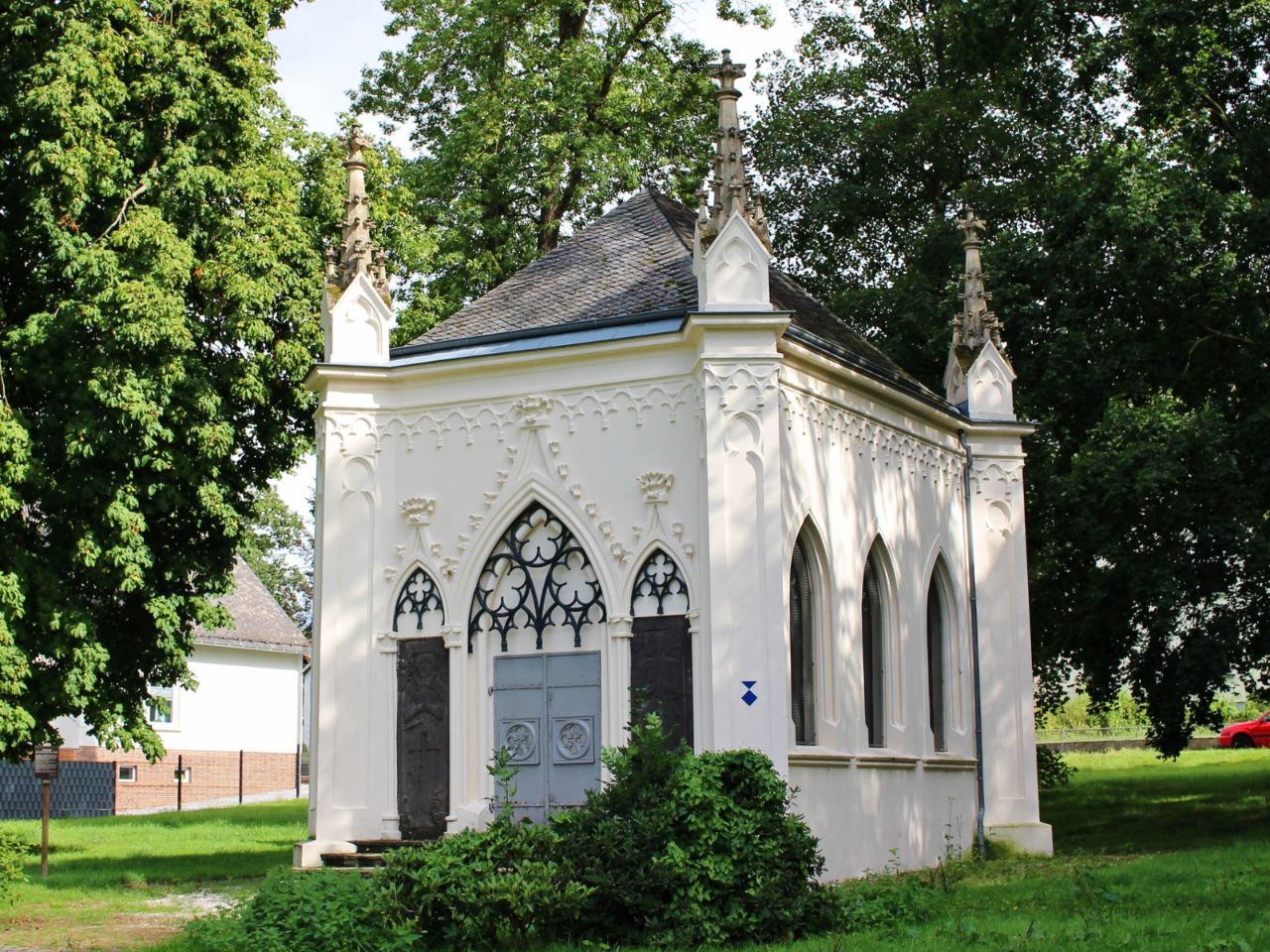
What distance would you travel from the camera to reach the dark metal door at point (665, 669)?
16391mm

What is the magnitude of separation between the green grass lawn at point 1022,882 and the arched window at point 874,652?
197 centimetres

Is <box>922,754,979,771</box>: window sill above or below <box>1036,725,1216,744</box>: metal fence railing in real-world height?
above

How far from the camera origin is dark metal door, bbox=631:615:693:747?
16391 mm

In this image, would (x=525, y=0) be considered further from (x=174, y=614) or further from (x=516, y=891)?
(x=516, y=891)

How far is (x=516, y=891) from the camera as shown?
37.9 ft

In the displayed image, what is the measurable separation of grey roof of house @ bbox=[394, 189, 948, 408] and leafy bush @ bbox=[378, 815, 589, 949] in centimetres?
717

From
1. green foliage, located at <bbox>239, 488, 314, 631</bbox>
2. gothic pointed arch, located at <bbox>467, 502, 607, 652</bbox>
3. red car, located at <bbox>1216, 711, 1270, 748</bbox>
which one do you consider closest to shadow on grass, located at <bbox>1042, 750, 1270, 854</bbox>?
gothic pointed arch, located at <bbox>467, 502, 607, 652</bbox>

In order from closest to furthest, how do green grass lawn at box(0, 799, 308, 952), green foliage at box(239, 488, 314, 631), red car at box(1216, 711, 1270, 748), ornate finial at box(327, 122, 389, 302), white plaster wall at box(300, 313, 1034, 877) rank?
green grass lawn at box(0, 799, 308, 952) → white plaster wall at box(300, 313, 1034, 877) → ornate finial at box(327, 122, 389, 302) → red car at box(1216, 711, 1270, 748) → green foliage at box(239, 488, 314, 631)

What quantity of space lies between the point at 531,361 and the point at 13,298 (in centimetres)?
852

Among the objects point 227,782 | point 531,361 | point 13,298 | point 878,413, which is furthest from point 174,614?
point 227,782

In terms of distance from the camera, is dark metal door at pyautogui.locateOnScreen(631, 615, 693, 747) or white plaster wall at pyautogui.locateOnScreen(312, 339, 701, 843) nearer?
dark metal door at pyautogui.locateOnScreen(631, 615, 693, 747)

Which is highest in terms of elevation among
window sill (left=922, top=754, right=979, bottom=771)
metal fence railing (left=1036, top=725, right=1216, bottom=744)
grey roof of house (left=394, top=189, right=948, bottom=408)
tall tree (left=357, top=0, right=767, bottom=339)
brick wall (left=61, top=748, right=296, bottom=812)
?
tall tree (left=357, top=0, right=767, bottom=339)

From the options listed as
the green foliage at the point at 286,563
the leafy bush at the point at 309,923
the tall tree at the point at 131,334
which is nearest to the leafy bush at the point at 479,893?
the leafy bush at the point at 309,923

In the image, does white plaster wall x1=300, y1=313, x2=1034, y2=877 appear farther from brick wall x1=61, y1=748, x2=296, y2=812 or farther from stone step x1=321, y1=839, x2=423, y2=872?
brick wall x1=61, y1=748, x2=296, y2=812
